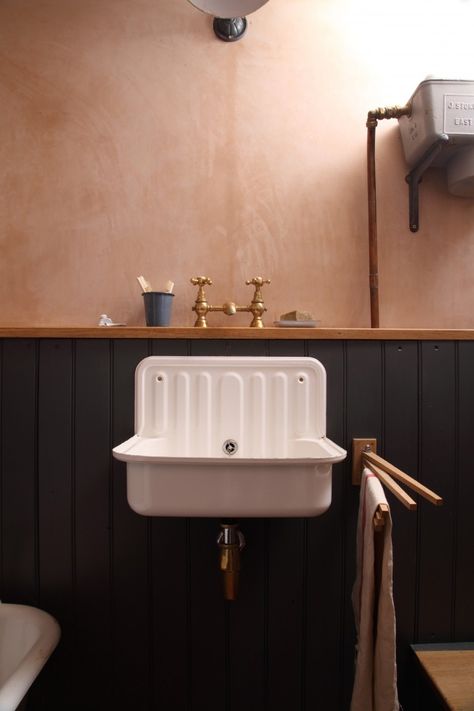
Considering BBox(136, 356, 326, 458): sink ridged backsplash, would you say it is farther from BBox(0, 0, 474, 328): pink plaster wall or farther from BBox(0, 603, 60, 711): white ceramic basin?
BBox(0, 603, 60, 711): white ceramic basin

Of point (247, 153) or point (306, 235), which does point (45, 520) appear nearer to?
point (306, 235)

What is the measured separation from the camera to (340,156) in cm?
120

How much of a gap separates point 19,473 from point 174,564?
52 centimetres

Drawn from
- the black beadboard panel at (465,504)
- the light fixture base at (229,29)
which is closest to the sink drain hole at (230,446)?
the black beadboard panel at (465,504)

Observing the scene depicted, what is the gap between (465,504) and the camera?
1049 millimetres

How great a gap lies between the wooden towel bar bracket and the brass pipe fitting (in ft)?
1.13

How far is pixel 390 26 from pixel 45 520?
192 cm

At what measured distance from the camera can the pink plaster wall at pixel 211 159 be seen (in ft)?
3.82

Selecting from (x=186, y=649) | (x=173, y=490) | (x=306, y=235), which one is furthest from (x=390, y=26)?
(x=186, y=649)

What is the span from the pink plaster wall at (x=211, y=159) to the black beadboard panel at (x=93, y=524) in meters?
0.23

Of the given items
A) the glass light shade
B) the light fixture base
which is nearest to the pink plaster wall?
the light fixture base

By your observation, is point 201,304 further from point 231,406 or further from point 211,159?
point 211,159

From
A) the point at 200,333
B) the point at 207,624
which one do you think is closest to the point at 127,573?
the point at 207,624

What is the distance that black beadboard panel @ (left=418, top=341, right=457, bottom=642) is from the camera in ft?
3.40
